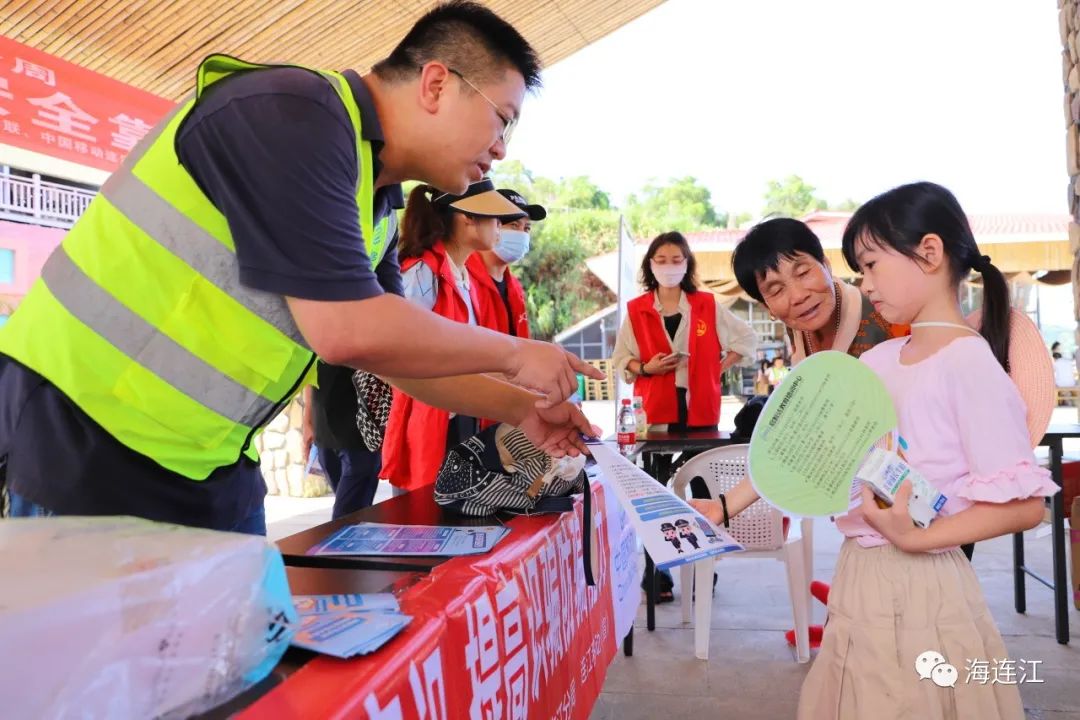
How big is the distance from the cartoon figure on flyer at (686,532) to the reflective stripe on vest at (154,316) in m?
0.60

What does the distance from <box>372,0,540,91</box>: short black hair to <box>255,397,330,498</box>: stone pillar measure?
577 cm

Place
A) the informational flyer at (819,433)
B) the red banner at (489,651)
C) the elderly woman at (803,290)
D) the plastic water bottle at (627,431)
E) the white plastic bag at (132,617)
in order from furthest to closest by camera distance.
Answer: the plastic water bottle at (627,431) < the elderly woman at (803,290) < the informational flyer at (819,433) < the red banner at (489,651) < the white plastic bag at (132,617)

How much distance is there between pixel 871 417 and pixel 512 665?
668mm

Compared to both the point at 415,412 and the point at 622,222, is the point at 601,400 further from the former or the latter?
the point at 415,412

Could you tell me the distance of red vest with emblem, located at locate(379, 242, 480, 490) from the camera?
91.1 inches

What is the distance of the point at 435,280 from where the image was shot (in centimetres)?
247

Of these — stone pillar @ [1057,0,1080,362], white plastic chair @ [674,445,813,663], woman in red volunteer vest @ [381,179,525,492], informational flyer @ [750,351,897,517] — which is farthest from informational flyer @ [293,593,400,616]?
stone pillar @ [1057,0,1080,362]

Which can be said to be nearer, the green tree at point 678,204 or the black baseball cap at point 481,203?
the black baseball cap at point 481,203

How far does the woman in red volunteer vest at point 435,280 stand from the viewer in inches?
91.6

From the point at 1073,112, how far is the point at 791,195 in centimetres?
3843

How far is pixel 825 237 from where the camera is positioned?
9727mm

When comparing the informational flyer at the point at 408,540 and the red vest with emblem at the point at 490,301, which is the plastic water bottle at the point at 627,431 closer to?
the red vest with emblem at the point at 490,301

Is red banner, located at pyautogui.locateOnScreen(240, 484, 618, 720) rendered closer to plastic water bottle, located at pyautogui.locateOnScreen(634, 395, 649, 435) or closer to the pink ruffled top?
the pink ruffled top

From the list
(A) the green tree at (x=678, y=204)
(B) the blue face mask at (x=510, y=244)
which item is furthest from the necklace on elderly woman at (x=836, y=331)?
(A) the green tree at (x=678, y=204)
